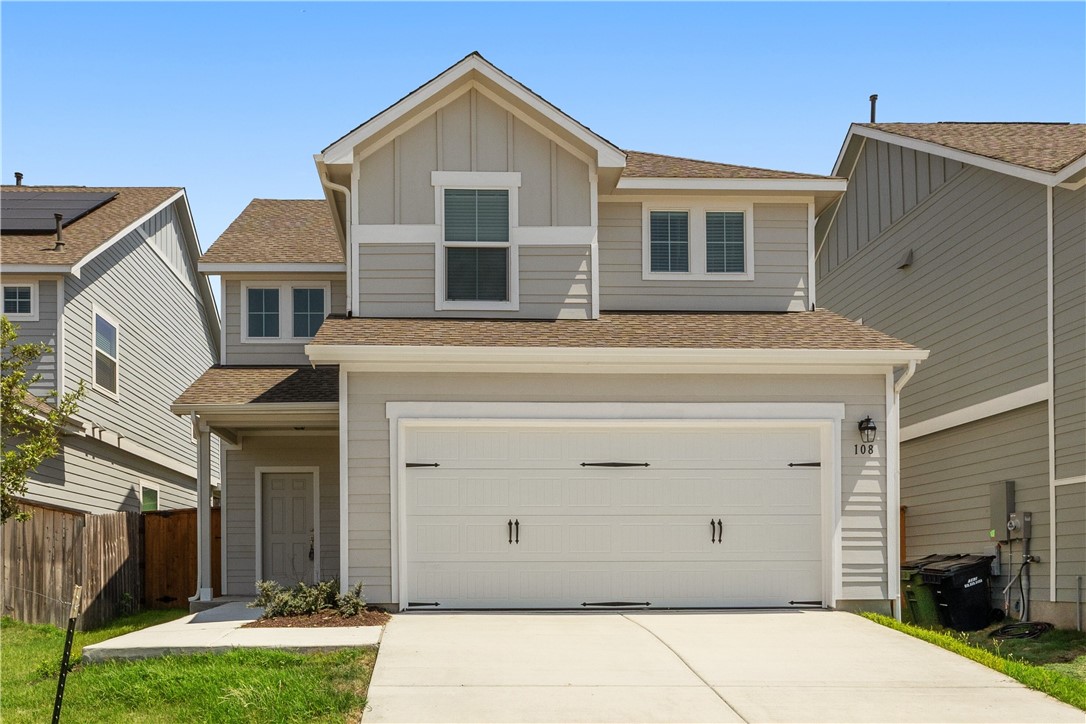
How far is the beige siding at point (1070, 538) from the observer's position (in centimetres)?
1395

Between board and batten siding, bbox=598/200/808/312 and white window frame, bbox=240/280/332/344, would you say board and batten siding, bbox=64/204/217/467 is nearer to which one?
white window frame, bbox=240/280/332/344

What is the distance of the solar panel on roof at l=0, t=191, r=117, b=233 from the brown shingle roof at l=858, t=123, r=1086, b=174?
47.3 feet

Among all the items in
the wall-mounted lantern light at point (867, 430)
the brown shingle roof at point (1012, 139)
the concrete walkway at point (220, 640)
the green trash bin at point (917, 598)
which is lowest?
the green trash bin at point (917, 598)

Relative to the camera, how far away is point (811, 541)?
524 inches

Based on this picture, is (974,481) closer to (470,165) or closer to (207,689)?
(470,165)

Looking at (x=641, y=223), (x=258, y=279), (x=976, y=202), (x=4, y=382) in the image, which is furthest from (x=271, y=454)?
(x=976, y=202)

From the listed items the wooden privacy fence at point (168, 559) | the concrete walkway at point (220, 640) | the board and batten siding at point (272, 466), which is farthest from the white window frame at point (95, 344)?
the concrete walkway at point (220, 640)

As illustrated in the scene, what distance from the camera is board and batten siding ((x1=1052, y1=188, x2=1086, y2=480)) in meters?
14.0

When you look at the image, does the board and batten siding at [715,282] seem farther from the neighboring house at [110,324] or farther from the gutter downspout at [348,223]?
the neighboring house at [110,324]

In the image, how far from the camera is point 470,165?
1441 centimetres

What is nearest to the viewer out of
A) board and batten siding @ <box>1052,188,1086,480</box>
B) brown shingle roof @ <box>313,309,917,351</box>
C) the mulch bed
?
the mulch bed

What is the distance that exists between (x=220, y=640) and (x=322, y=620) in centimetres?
163

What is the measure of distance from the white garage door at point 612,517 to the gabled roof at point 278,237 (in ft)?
20.3

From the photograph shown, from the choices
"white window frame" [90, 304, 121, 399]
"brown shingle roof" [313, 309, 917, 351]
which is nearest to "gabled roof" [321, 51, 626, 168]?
"brown shingle roof" [313, 309, 917, 351]
